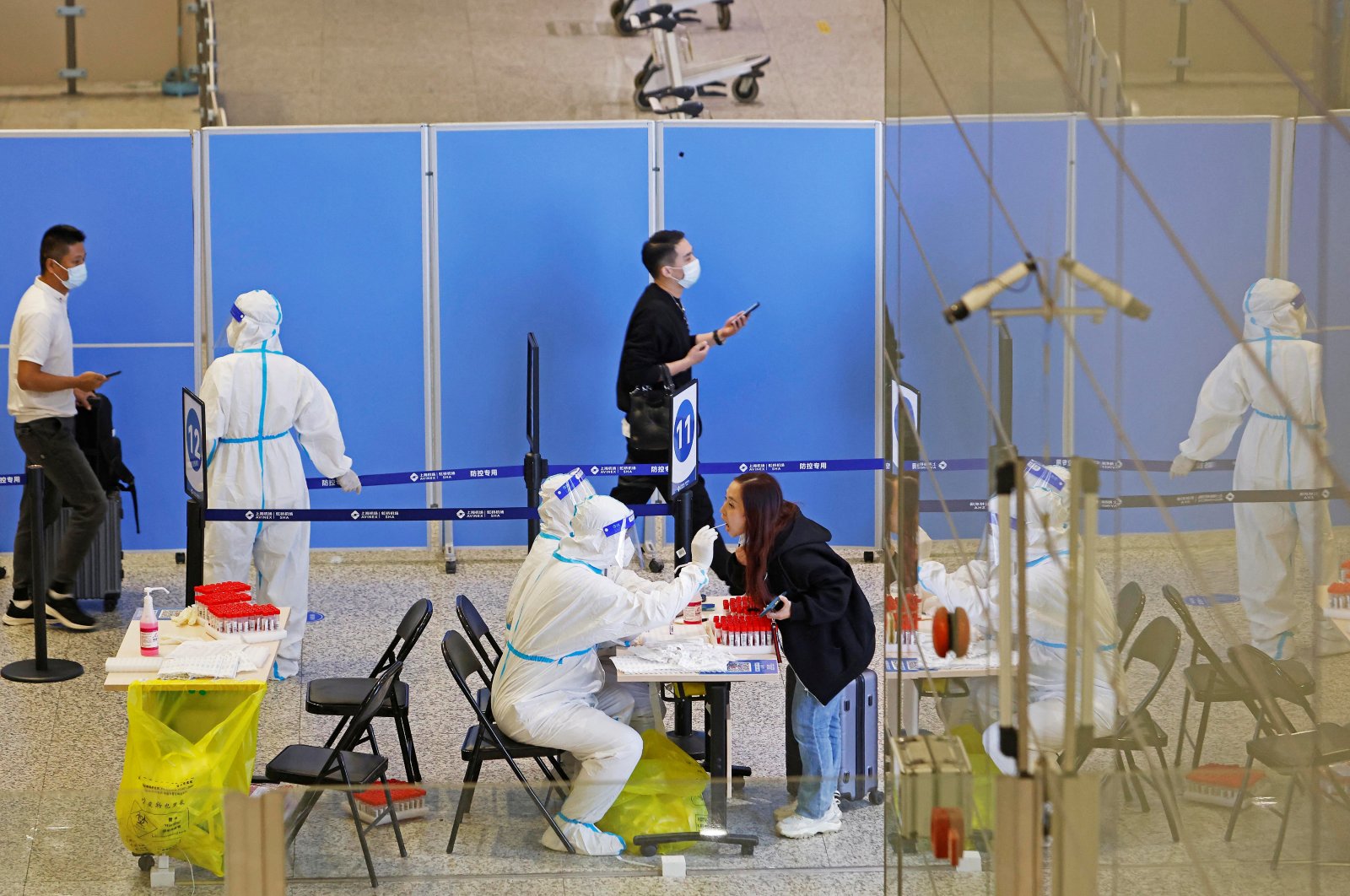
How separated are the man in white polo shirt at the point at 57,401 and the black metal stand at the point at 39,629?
32 cm

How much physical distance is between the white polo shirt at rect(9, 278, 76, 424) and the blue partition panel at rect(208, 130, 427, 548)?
1.27 meters

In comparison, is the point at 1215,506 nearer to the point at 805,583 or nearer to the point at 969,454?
the point at 969,454

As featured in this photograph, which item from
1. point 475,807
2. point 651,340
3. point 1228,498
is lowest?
point 475,807

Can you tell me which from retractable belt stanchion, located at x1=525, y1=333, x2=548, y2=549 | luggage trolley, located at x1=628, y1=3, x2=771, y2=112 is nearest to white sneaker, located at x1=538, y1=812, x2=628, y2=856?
retractable belt stanchion, located at x1=525, y1=333, x2=548, y2=549

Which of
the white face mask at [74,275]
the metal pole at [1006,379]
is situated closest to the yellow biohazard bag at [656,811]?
the metal pole at [1006,379]

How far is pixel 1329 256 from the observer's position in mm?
935

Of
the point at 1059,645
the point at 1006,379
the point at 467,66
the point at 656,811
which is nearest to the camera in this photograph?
the point at 1059,645

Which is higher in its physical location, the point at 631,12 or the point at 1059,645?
the point at 631,12

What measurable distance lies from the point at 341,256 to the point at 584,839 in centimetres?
585

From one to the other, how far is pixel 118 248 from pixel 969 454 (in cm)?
704

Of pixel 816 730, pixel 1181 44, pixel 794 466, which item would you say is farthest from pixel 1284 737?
pixel 794 466

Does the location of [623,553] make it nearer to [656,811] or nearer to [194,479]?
[194,479]

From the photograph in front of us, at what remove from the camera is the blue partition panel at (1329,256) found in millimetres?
908

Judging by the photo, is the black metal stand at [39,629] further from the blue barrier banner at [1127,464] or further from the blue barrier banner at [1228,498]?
the blue barrier banner at [1228,498]
